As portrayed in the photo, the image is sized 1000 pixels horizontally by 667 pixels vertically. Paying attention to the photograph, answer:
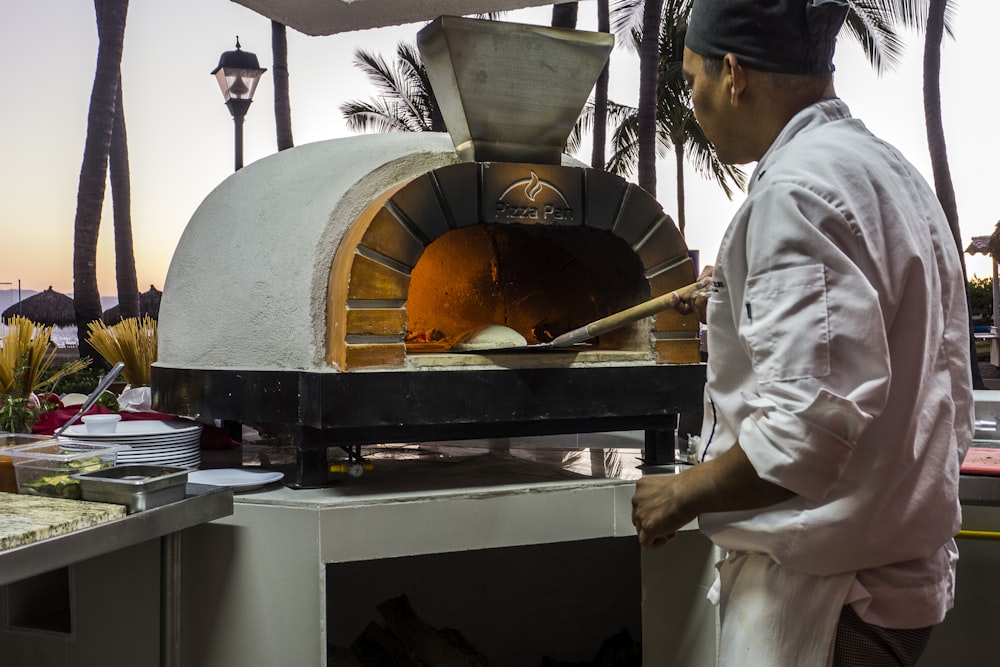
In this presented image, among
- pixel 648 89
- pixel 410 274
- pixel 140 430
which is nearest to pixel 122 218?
→ pixel 140 430

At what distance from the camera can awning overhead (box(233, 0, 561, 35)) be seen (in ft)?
9.61

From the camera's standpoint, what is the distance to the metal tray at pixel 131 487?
6.44ft

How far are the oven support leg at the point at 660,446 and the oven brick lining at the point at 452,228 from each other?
26 cm

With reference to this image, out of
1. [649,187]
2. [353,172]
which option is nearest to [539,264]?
[353,172]

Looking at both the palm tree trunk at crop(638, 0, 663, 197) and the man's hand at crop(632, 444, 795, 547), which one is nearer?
the man's hand at crop(632, 444, 795, 547)

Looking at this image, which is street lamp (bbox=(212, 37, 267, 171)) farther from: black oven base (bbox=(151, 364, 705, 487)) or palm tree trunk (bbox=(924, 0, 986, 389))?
palm tree trunk (bbox=(924, 0, 986, 389))

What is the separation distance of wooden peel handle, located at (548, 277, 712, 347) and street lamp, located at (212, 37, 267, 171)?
4466 millimetres

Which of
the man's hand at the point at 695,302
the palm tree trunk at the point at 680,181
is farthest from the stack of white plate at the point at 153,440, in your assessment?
the palm tree trunk at the point at 680,181

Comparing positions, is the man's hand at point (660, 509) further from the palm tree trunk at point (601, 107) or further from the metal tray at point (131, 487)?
the palm tree trunk at point (601, 107)

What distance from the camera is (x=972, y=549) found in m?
2.59

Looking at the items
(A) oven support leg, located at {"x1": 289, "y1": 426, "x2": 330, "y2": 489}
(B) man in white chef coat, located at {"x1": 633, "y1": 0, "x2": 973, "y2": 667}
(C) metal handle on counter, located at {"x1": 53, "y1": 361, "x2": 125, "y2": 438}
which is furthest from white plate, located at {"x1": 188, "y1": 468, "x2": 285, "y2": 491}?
(B) man in white chef coat, located at {"x1": 633, "y1": 0, "x2": 973, "y2": 667}

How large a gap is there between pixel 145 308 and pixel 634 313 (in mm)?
5461

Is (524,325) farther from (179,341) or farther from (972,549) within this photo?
(972,549)

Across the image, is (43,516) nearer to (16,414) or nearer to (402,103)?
(16,414)
